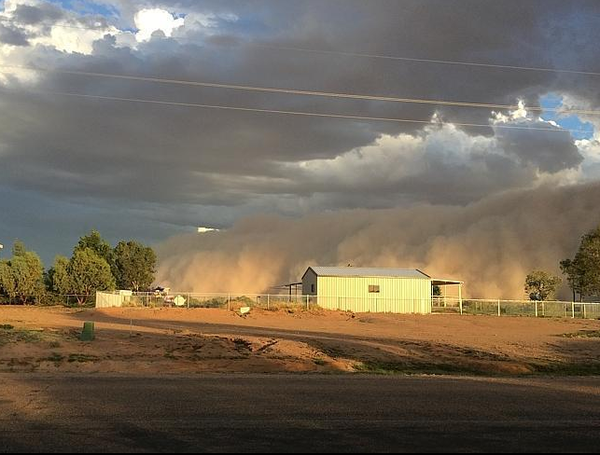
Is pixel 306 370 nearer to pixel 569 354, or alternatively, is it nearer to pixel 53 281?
pixel 569 354

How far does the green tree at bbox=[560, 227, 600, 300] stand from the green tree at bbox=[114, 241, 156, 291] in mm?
60861

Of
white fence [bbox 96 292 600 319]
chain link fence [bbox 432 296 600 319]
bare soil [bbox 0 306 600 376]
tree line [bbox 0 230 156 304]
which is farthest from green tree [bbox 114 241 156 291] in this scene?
bare soil [bbox 0 306 600 376]

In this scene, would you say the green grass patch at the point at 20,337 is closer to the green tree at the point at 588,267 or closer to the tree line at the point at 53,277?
the tree line at the point at 53,277

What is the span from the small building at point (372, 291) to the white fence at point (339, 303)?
144 mm

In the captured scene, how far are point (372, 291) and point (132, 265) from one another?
47986 mm

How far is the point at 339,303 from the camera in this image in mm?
69062

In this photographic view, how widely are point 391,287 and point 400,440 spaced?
62.6 meters

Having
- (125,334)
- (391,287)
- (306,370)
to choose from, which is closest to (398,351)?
(306,370)

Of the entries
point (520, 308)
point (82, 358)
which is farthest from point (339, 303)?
point (82, 358)

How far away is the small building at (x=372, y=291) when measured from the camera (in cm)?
6931

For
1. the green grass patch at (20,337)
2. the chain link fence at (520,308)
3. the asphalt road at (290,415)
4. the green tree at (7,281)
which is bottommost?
the asphalt road at (290,415)

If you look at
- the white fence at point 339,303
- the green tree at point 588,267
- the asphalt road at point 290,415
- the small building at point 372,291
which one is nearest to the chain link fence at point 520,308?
the white fence at point 339,303

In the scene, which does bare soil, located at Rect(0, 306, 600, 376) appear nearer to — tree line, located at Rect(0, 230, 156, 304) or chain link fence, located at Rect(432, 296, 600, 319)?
chain link fence, located at Rect(432, 296, 600, 319)

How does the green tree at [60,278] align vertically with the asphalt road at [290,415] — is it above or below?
above
